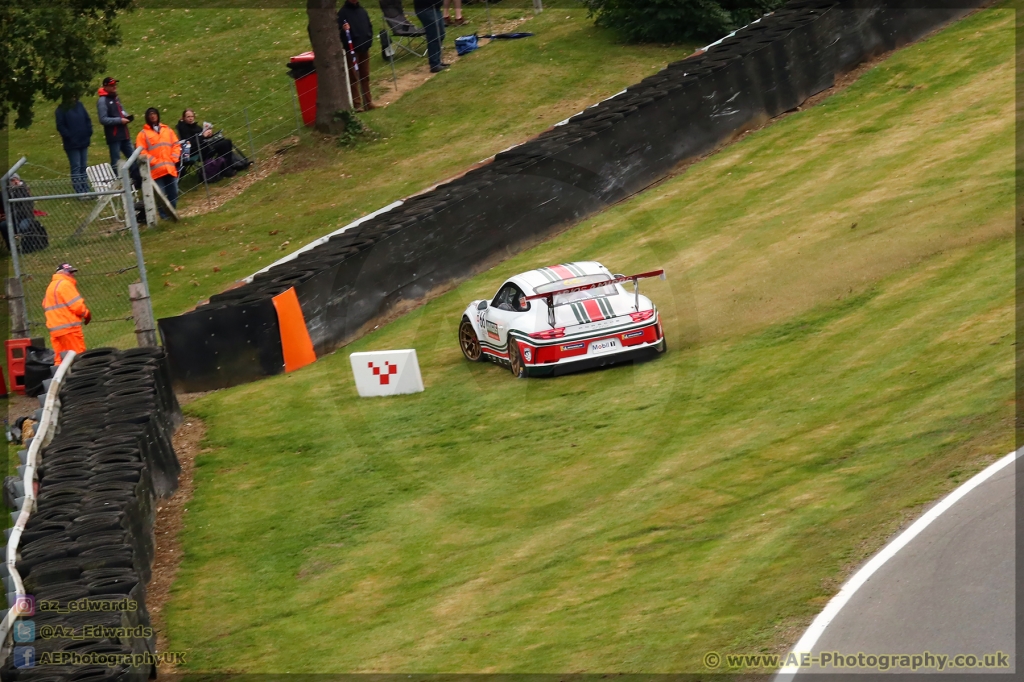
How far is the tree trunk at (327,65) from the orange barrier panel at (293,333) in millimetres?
11131

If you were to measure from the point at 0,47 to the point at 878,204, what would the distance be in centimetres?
1599

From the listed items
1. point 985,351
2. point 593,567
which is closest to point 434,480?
point 593,567

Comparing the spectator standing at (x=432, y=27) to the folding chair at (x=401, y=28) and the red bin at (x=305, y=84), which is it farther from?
the red bin at (x=305, y=84)

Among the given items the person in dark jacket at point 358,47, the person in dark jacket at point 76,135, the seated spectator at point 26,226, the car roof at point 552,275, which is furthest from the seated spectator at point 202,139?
the car roof at point 552,275

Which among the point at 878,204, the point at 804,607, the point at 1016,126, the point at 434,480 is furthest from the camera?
the point at 1016,126

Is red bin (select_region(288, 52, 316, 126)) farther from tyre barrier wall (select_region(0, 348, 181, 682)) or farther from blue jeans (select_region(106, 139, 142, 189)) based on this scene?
tyre barrier wall (select_region(0, 348, 181, 682))

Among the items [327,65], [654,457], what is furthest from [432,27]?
[654,457]

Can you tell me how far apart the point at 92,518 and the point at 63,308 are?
7608 millimetres

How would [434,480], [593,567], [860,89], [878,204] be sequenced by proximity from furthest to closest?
[860,89], [878,204], [434,480], [593,567]

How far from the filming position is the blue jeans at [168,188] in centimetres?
2773

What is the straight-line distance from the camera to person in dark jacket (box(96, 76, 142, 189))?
90.4 ft

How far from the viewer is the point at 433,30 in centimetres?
3200

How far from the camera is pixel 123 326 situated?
2297 centimetres

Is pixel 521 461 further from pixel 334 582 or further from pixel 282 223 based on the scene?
pixel 282 223
